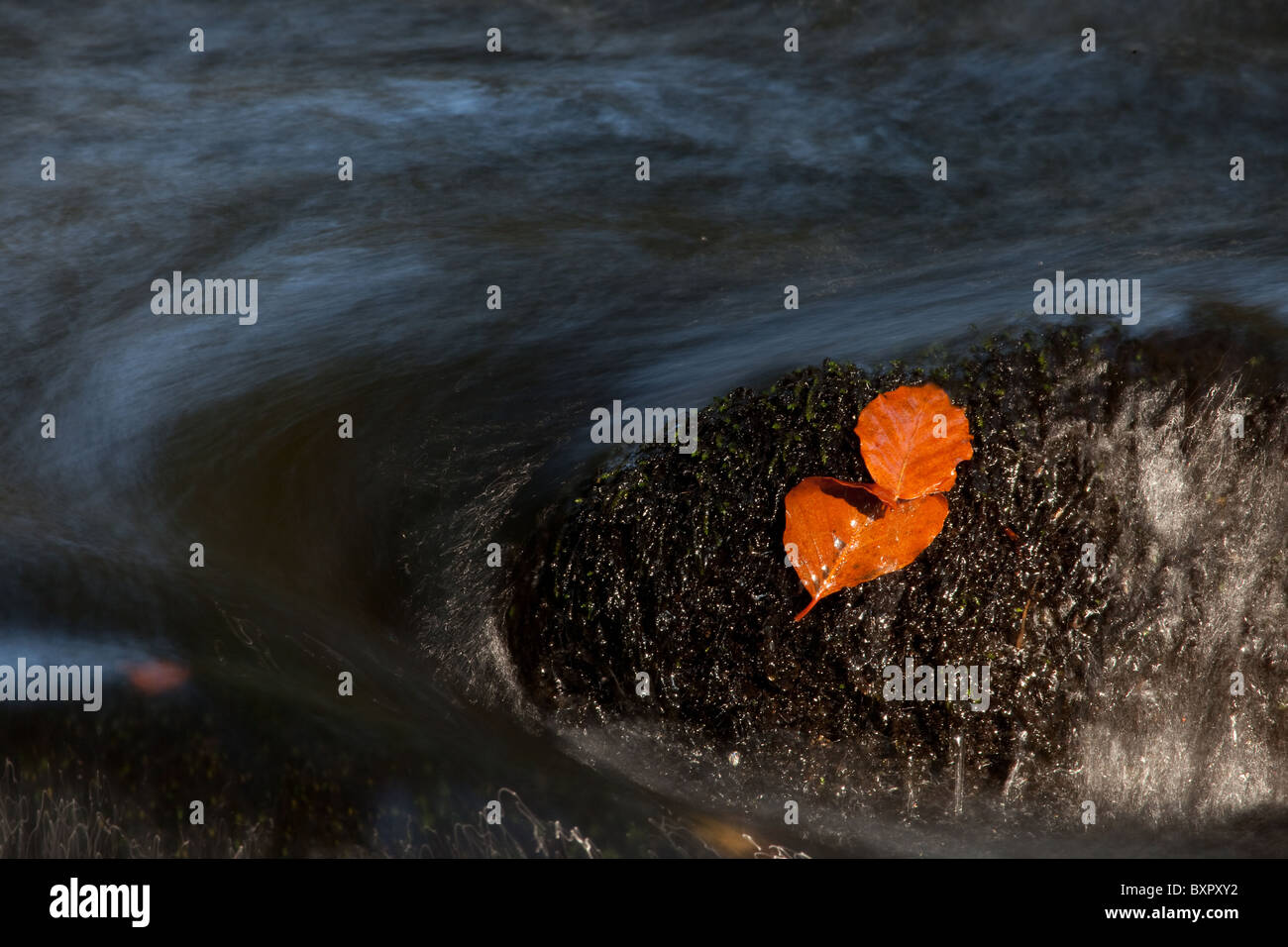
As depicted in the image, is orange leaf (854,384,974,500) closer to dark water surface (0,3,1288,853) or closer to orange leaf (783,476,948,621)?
orange leaf (783,476,948,621)

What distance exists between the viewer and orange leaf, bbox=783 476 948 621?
3.45 m

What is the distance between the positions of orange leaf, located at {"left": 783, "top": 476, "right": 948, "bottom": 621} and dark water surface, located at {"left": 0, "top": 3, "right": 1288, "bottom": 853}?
0.50m

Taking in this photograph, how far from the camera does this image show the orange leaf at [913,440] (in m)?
3.45

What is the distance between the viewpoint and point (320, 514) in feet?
14.1

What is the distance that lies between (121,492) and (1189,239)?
4282 mm

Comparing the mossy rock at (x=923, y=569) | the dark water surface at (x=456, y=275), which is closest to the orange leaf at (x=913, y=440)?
the mossy rock at (x=923, y=569)

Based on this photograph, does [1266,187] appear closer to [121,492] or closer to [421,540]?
[421,540]

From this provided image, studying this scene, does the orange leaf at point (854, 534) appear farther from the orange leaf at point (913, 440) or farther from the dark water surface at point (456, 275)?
the dark water surface at point (456, 275)

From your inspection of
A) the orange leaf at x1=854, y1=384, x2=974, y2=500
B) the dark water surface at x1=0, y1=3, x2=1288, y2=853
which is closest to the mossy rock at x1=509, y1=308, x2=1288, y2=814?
the orange leaf at x1=854, y1=384, x2=974, y2=500

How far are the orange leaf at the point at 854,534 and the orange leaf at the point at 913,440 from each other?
0.05m

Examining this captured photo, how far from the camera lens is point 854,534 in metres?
3.44

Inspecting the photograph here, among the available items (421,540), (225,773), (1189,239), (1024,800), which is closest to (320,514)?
(421,540)
